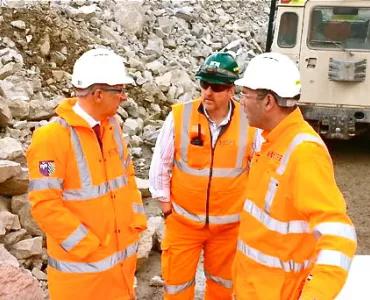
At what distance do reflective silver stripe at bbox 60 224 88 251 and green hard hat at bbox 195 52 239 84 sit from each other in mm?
1251

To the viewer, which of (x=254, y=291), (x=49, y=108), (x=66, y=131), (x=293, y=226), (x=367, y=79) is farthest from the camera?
(x=367, y=79)

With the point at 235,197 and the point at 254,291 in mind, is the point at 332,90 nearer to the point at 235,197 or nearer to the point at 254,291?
the point at 235,197

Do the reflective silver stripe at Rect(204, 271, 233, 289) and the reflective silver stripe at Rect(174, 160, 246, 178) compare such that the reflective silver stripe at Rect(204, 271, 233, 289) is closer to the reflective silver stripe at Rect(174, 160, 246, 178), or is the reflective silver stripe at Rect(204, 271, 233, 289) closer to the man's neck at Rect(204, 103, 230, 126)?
the reflective silver stripe at Rect(174, 160, 246, 178)

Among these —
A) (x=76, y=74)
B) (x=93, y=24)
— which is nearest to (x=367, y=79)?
(x=93, y=24)

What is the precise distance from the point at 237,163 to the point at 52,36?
648 cm

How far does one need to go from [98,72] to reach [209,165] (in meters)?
0.99

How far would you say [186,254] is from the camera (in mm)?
3824

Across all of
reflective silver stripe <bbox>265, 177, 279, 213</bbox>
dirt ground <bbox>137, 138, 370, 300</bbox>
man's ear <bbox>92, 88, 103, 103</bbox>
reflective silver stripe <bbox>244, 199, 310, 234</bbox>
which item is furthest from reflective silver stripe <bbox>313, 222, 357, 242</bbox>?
dirt ground <bbox>137, 138, 370, 300</bbox>

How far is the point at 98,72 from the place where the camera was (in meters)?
3.08

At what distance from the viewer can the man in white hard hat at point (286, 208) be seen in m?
2.21

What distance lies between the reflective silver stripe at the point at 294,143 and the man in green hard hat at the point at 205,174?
111 cm

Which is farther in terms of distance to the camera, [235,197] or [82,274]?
[235,197]

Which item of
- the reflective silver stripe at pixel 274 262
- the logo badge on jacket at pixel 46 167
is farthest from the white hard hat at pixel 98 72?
the reflective silver stripe at pixel 274 262

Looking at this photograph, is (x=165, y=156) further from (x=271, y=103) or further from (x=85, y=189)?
(x=271, y=103)
